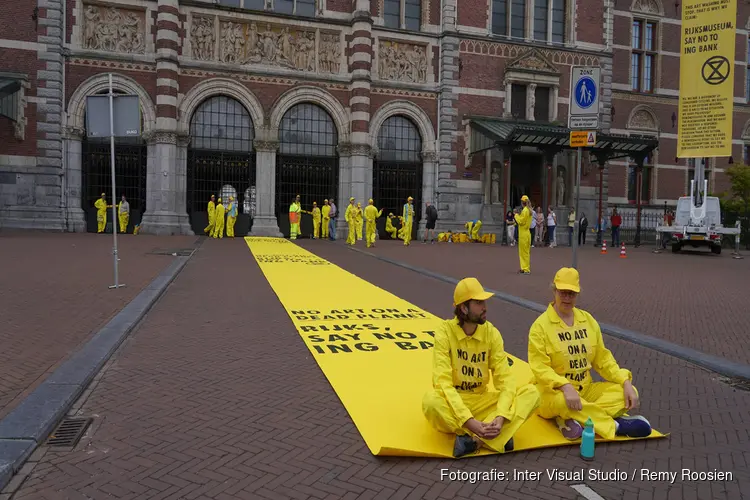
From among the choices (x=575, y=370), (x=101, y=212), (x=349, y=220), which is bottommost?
(x=575, y=370)

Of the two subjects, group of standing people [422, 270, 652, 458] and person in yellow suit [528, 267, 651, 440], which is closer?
group of standing people [422, 270, 652, 458]

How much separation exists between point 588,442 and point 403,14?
26.4 m

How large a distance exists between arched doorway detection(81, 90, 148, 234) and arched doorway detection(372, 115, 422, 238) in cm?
1025

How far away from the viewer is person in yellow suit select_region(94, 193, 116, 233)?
2339 cm

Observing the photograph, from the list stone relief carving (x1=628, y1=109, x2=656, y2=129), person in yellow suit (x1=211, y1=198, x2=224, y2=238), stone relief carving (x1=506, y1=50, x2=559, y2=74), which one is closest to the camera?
person in yellow suit (x1=211, y1=198, x2=224, y2=238)

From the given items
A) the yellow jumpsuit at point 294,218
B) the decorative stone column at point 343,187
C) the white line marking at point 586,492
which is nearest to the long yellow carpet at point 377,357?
the white line marking at point 586,492

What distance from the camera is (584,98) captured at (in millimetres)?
8023

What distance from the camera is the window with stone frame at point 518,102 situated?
28.0 meters

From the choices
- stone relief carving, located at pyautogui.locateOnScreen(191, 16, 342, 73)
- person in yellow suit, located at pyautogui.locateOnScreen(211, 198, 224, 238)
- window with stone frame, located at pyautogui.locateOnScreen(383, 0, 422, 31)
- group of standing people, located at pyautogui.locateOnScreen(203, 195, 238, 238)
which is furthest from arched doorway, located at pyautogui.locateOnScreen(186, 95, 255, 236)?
window with stone frame, located at pyautogui.locateOnScreen(383, 0, 422, 31)

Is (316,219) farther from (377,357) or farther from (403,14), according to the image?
(377,357)

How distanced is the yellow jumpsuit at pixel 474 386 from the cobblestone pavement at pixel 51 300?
300cm

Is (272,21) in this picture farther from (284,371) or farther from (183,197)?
(284,371)

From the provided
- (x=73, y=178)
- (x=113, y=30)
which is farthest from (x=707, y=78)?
(x=73, y=178)

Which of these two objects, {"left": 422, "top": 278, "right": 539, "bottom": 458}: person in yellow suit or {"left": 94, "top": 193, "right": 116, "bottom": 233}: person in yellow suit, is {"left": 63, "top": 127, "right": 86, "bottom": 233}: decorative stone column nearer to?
{"left": 94, "top": 193, "right": 116, "bottom": 233}: person in yellow suit
